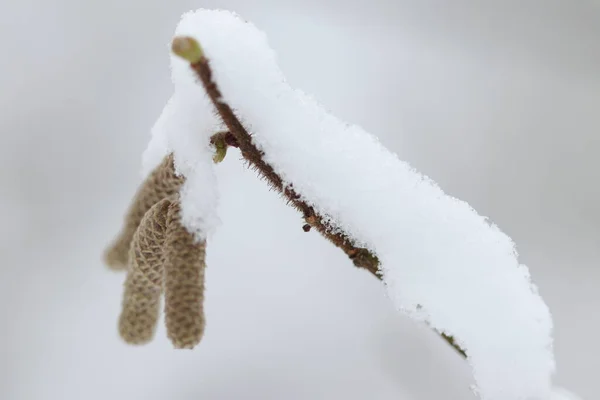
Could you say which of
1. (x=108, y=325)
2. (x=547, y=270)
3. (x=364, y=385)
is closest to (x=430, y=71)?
(x=547, y=270)

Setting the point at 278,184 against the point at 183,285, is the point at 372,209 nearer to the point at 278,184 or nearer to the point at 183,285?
the point at 278,184

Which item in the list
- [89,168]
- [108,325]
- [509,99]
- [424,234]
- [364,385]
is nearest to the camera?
[424,234]

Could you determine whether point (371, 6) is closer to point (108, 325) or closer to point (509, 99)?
point (509, 99)

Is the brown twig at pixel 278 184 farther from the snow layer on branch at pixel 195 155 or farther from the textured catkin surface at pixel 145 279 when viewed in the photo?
the textured catkin surface at pixel 145 279

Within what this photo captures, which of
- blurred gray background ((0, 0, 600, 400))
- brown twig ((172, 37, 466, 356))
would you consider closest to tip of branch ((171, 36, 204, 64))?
brown twig ((172, 37, 466, 356))

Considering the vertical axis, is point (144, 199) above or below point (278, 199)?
below

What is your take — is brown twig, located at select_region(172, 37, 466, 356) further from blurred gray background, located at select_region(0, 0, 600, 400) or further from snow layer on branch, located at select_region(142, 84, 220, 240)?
blurred gray background, located at select_region(0, 0, 600, 400)

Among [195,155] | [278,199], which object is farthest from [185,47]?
[278,199]
